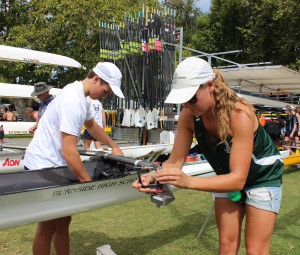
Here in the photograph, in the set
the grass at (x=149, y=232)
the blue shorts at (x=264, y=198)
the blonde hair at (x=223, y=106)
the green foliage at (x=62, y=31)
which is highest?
the green foliage at (x=62, y=31)

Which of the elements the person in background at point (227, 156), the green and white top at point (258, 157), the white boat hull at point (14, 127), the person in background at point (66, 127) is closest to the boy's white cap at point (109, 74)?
the person in background at point (66, 127)

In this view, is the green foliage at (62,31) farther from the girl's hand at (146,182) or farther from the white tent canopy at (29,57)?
the girl's hand at (146,182)

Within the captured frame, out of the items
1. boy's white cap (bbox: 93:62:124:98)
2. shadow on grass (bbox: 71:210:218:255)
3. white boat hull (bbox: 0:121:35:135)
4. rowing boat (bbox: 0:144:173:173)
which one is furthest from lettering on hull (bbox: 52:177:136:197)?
white boat hull (bbox: 0:121:35:135)

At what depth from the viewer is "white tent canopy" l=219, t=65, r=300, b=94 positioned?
28.5 feet

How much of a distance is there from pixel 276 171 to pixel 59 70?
18455mm

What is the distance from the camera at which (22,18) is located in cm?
1834

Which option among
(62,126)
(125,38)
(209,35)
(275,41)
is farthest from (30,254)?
(209,35)

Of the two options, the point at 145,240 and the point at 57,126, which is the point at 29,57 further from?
the point at 57,126

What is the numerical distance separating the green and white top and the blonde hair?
0.38 ft

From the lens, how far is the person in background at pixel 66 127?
2.08 meters

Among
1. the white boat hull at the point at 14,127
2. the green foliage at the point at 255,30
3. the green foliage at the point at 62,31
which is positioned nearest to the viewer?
the white boat hull at the point at 14,127

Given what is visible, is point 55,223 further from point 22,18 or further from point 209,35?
point 209,35

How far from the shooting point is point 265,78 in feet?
32.5

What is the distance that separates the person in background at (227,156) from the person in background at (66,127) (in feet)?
1.90
